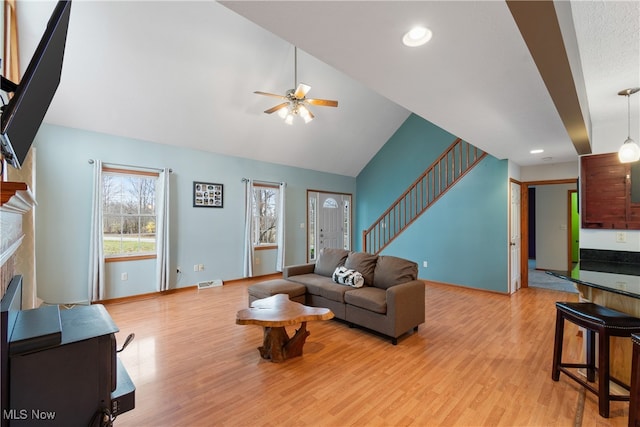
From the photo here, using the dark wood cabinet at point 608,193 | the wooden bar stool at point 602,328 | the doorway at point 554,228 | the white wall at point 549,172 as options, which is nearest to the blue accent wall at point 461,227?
the white wall at point 549,172

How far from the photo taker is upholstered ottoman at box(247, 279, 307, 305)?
3.56m

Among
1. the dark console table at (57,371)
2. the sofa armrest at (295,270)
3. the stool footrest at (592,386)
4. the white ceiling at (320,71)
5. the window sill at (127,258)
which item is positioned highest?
the white ceiling at (320,71)

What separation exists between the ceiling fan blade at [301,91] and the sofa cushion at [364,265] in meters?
2.27

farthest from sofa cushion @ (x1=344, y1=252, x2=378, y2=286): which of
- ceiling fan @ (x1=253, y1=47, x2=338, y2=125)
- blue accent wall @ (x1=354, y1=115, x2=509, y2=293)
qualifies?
blue accent wall @ (x1=354, y1=115, x2=509, y2=293)

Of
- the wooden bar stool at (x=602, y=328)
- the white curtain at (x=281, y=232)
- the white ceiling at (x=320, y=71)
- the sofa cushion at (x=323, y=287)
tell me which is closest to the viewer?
the white ceiling at (x=320, y=71)

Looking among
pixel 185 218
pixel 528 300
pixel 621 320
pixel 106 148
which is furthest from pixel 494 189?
pixel 106 148

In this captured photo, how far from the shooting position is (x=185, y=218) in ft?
16.6

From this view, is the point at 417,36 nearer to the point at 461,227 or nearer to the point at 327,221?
the point at 461,227

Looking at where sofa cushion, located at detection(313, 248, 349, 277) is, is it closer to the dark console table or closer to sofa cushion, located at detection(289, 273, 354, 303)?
sofa cushion, located at detection(289, 273, 354, 303)

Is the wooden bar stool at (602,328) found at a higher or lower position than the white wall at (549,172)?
lower

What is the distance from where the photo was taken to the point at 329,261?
4172mm

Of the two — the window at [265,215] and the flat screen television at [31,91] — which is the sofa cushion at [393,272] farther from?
the window at [265,215]

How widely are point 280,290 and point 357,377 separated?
1551 mm

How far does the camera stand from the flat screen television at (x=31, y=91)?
1009 mm
